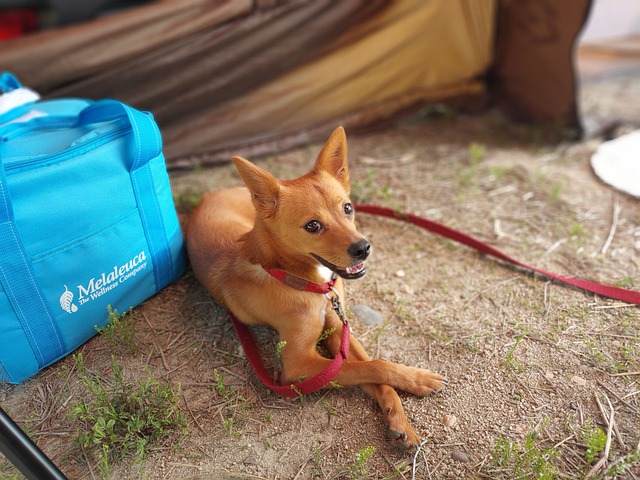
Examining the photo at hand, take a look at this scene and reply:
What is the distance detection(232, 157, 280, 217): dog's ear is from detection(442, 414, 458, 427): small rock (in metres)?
1.14

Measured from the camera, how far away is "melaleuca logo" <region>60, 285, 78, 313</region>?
225cm

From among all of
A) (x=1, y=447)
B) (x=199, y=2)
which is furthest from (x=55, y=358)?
(x=199, y=2)

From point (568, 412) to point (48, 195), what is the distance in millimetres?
2392

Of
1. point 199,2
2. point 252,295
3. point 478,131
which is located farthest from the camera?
point 478,131

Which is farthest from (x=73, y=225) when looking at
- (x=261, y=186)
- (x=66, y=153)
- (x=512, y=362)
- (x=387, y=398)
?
(x=512, y=362)

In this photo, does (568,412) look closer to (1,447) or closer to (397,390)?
(397,390)

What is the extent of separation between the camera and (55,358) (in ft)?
7.75

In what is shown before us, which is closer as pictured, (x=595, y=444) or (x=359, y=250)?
(x=595, y=444)

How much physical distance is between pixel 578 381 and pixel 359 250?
1191 mm

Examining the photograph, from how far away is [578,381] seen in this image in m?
2.28

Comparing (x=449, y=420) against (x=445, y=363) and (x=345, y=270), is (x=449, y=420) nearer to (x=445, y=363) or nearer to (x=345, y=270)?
(x=445, y=363)

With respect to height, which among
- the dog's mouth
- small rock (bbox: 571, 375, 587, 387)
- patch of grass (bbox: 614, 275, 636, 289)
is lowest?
patch of grass (bbox: 614, 275, 636, 289)

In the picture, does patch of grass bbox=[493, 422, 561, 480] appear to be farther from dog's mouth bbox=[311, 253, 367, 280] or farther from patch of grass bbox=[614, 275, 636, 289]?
patch of grass bbox=[614, 275, 636, 289]

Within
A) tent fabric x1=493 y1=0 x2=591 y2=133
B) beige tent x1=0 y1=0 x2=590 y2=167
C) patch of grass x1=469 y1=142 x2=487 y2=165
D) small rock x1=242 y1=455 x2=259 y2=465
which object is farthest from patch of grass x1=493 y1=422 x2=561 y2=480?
tent fabric x1=493 y1=0 x2=591 y2=133
